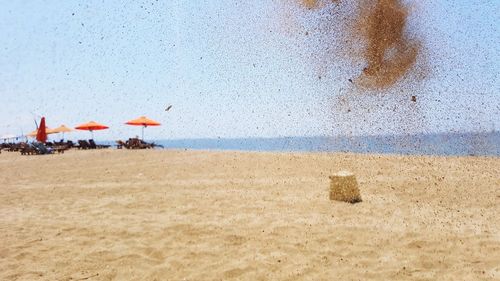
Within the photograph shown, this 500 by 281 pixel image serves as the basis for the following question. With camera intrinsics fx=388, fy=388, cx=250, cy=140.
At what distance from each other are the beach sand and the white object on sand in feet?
0.83

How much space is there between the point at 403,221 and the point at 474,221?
1.38 m

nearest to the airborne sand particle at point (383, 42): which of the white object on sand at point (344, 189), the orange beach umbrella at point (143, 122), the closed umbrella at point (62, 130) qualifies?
the white object on sand at point (344, 189)

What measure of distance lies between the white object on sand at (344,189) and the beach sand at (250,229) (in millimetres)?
254

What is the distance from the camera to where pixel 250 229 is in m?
6.92

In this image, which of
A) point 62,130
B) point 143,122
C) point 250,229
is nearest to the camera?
point 250,229

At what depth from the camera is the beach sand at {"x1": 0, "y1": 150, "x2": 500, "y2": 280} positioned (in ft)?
17.1

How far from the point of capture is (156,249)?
19.6ft

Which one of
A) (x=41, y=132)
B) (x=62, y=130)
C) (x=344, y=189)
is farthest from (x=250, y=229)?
(x=62, y=130)

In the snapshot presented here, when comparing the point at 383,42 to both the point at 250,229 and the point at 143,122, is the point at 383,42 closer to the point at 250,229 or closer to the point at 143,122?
the point at 250,229

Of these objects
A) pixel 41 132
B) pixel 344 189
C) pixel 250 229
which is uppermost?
pixel 41 132

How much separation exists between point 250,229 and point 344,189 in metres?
3.08

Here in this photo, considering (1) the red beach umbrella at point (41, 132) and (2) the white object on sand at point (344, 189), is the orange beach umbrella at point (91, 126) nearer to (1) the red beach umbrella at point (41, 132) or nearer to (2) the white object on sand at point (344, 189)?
(1) the red beach umbrella at point (41, 132)

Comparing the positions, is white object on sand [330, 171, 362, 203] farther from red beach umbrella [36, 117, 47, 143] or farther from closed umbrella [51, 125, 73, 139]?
closed umbrella [51, 125, 73, 139]

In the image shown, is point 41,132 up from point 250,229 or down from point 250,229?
up
